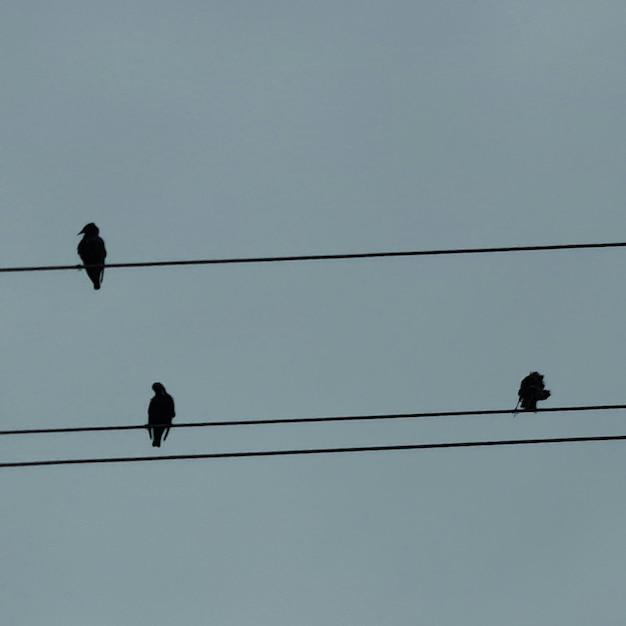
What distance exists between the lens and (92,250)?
18.8 metres

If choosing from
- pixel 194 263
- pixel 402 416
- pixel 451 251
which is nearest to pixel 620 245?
pixel 451 251

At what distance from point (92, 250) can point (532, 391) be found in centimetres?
534

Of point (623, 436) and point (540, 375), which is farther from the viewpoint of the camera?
point (540, 375)

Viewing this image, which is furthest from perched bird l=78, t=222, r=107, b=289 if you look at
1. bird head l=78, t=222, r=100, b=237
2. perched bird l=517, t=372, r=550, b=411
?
perched bird l=517, t=372, r=550, b=411

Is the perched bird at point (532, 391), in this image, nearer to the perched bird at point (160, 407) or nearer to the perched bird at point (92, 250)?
the perched bird at point (160, 407)

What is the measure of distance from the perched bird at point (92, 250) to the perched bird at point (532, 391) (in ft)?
16.6

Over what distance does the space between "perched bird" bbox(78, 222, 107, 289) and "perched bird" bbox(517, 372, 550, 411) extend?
5054 mm

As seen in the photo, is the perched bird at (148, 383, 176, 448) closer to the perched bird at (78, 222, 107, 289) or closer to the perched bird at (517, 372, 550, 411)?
the perched bird at (78, 222, 107, 289)

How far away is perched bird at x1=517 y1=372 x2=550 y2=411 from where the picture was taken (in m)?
18.8

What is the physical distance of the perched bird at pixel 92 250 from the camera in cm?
1872

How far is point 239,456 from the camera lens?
40.7 feet

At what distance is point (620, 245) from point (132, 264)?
12.8 ft

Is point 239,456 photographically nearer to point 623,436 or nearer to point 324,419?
point 324,419

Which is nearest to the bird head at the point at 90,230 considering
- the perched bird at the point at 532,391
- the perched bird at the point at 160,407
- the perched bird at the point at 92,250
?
the perched bird at the point at 92,250
